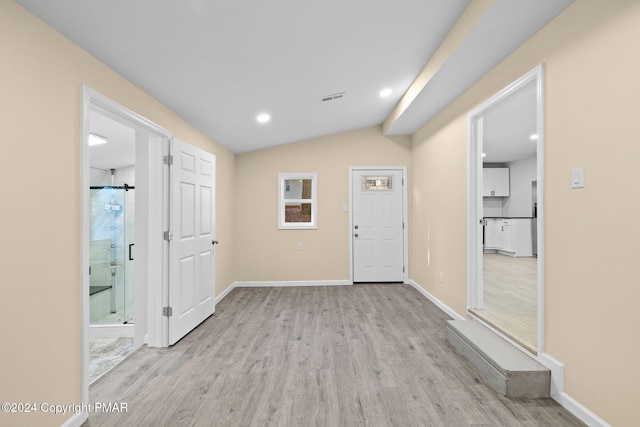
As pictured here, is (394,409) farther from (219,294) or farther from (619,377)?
(219,294)

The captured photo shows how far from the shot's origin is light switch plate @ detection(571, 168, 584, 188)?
6.10ft

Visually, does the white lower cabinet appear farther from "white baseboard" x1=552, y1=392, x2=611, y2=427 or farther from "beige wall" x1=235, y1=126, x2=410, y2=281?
"white baseboard" x1=552, y1=392, x2=611, y2=427

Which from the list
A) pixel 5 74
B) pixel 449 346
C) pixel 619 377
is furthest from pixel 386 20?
pixel 449 346

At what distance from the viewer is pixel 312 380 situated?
7.54 feet

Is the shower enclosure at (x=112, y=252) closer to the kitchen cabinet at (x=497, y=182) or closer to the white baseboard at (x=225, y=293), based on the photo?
the white baseboard at (x=225, y=293)

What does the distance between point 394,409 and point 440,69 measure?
110 inches

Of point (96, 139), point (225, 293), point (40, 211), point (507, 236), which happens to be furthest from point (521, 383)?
point (507, 236)

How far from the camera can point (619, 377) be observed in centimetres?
162

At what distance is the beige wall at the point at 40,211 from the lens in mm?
1450

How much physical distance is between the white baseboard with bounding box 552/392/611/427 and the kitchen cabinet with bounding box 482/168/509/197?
23.7 ft

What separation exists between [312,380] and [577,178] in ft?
7.41

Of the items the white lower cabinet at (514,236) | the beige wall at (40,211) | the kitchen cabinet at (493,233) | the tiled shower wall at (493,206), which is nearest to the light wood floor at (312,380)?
the beige wall at (40,211)

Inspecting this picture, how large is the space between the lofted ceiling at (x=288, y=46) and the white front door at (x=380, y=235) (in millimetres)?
1880

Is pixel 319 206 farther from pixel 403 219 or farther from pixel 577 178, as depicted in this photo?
pixel 577 178
